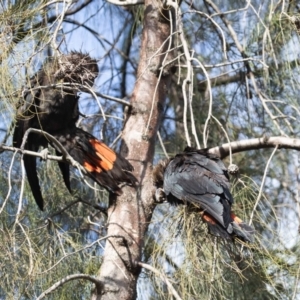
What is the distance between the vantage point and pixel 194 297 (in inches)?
95.7

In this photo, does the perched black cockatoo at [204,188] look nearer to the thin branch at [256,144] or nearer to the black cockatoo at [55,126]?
the thin branch at [256,144]

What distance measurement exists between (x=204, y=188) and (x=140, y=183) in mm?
291

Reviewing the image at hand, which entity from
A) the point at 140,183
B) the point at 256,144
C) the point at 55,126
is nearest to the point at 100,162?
the point at 140,183

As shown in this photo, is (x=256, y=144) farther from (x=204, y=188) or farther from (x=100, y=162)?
(x=100, y=162)

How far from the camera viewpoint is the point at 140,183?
2.88 metres

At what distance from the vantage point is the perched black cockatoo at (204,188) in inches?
99.4

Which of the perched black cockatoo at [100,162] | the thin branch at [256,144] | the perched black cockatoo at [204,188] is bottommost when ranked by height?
the perched black cockatoo at [204,188]

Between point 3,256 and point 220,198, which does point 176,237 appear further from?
point 3,256

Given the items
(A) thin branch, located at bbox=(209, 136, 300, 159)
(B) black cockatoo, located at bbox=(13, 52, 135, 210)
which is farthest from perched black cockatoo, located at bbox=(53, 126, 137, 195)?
(A) thin branch, located at bbox=(209, 136, 300, 159)

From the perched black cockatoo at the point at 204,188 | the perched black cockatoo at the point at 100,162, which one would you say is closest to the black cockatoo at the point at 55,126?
the perched black cockatoo at the point at 100,162

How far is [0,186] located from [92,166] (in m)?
0.48

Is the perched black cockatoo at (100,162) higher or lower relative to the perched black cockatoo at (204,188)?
higher

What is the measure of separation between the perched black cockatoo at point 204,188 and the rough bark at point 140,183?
0.07 meters

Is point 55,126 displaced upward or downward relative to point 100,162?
upward
